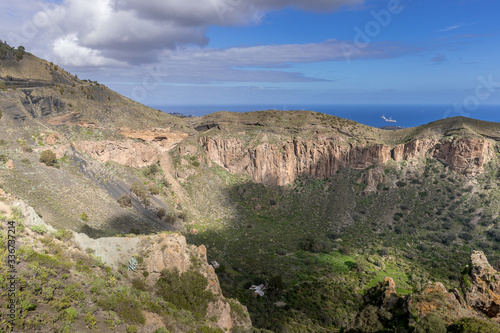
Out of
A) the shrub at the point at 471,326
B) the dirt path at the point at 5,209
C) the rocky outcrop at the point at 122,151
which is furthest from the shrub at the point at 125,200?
the shrub at the point at 471,326

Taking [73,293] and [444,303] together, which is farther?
[444,303]

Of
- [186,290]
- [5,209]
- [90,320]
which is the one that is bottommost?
[186,290]

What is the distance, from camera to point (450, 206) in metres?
53.3

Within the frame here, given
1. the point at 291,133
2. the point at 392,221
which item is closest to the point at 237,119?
the point at 291,133

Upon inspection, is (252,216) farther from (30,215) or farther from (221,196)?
(30,215)

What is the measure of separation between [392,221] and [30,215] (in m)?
56.2

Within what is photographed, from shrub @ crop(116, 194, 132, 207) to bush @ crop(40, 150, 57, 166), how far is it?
10737 mm

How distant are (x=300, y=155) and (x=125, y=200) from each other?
38651 mm

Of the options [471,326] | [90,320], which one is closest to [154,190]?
[90,320]

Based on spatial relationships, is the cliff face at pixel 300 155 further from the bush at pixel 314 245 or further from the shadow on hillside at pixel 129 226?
the shadow on hillside at pixel 129 226

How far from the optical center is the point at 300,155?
63.9m

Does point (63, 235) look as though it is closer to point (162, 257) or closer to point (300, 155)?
point (162, 257)

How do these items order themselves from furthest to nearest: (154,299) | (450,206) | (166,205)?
(450,206) < (166,205) < (154,299)

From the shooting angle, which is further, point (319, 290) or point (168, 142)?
point (168, 142)
